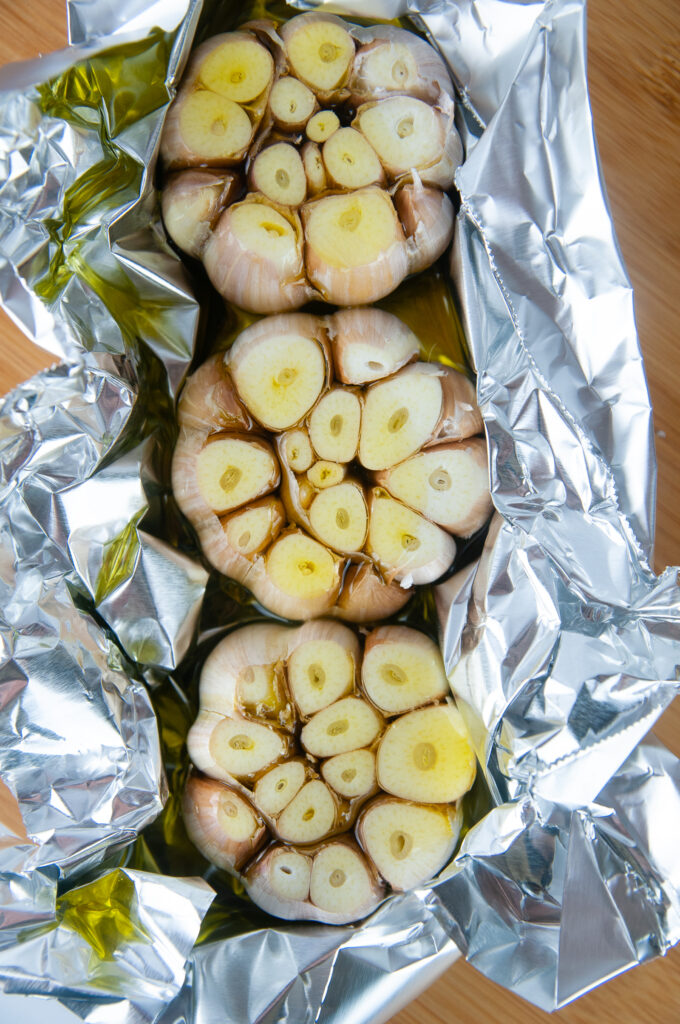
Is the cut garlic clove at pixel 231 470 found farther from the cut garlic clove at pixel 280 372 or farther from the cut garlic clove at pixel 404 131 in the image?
the cut garlic clove at pixel 404 131

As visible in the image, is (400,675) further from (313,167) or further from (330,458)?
(313,167)

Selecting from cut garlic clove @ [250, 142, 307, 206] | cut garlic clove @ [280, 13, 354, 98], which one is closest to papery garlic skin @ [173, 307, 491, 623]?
cut garlic clove @ [250, 142, 307, 206]

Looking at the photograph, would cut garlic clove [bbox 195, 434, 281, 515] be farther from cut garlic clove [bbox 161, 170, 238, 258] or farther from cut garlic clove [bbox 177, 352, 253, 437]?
Result: cut garlic clove [bbox 161, 170, 238, 258]

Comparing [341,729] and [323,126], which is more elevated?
[323,126]

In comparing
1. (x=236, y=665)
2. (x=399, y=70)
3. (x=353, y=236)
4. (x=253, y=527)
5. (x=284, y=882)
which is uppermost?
(x=399, y=70)

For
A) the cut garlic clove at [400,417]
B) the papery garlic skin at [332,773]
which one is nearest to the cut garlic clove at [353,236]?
the cut garlic clove at [400,417]

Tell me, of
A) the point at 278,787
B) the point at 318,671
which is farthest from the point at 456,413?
the point at 278,787
